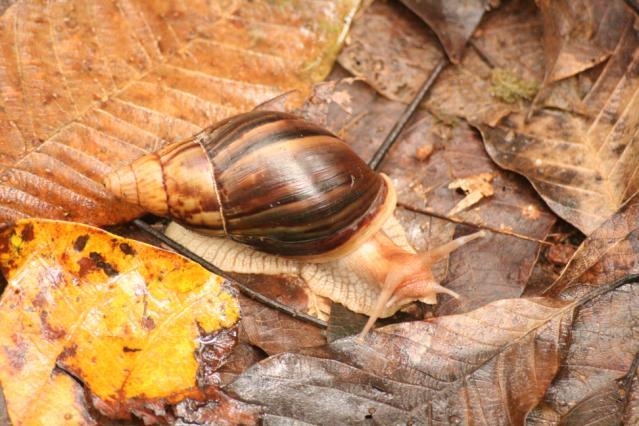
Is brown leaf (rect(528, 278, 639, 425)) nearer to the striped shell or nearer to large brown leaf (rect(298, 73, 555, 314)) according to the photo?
large brown leaf (rect(298, 73, 555, 314))

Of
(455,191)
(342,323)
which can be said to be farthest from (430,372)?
(455,191)

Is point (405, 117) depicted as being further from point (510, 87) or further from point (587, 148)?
point (587, 148)

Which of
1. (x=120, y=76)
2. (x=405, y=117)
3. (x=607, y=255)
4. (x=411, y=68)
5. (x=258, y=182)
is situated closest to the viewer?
(x=258, y=182)

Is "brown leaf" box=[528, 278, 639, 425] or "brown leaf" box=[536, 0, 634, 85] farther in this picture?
"brown leaf" box=[536, 0, 634, 85]

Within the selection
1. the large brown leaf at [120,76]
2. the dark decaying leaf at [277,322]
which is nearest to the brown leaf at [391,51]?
the large brown leaf at [120,76]

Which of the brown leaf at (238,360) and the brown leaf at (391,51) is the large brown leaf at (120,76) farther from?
the brown leaf at (238,360)

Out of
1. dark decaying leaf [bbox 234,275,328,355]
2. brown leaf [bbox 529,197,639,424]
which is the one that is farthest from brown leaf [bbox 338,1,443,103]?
brown leaf [bbox 529,197,639,424]

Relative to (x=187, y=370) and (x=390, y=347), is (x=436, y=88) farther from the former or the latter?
(x=187, y=370)
